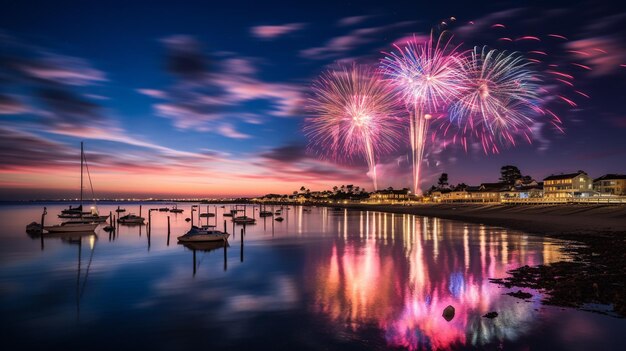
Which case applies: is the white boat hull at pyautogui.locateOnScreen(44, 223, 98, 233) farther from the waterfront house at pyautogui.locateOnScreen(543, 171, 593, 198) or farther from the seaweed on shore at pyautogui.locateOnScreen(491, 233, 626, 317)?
the waterfront house at pyautogui.locateOnScreen(543, 171, 593, 198)

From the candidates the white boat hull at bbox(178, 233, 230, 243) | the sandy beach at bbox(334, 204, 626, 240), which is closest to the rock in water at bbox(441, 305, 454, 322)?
the white boat hull at bbox(178, 233, 230, 243)

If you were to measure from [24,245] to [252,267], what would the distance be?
109 ft

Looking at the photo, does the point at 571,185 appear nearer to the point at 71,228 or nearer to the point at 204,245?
the point at 204,245

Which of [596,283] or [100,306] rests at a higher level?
[596,283]

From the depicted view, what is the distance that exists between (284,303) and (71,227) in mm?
53431

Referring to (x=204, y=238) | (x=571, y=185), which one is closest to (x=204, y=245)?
(x=204, y=238)

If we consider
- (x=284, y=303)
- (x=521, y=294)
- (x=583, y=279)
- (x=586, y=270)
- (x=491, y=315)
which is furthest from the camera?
(x=586, y=270)

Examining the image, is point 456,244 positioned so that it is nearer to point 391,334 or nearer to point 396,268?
point 396,268

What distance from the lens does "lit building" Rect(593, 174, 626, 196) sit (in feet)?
426

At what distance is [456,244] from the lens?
4594 cm

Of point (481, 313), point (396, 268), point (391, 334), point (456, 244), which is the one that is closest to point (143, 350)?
point (391, 334)

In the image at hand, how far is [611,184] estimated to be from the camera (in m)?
132

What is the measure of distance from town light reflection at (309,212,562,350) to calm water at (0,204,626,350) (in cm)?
8

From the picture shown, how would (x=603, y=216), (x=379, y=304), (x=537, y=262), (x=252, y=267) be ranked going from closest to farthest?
(x=379, y=304) < (x=537, y=262) < (x=252, y=267) < (x=603, y=216)
